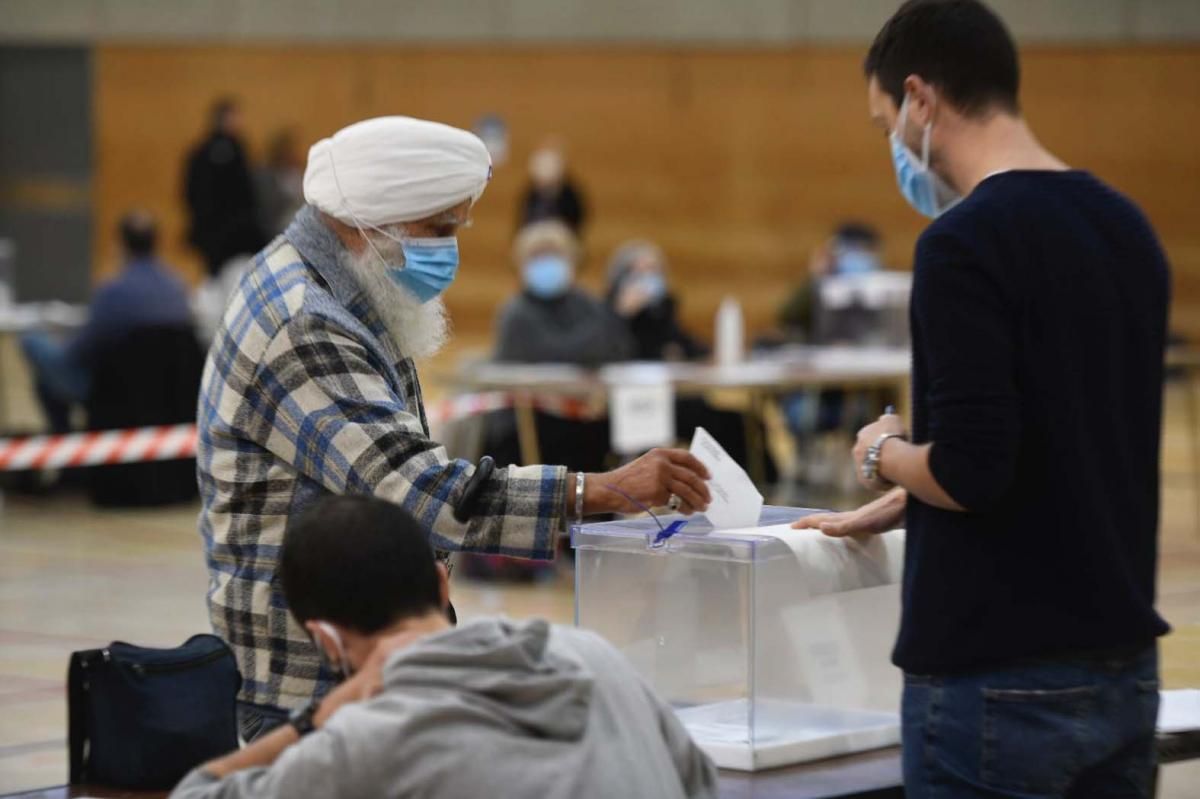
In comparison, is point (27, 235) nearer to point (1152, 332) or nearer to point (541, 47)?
point (541, 47)

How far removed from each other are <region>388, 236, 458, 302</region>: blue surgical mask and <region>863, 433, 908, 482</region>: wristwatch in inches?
32.7

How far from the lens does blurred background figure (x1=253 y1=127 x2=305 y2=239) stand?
14.5m

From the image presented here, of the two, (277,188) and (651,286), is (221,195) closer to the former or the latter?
(277,188)

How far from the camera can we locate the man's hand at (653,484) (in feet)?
8.95

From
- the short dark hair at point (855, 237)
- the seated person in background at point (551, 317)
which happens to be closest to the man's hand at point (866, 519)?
the seated person in background at point (551, 317)

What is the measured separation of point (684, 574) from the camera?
9.68 ft

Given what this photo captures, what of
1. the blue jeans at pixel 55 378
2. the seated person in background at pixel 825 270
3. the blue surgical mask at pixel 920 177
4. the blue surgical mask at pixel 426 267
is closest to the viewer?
the blue surgical mask at pixel 920 177

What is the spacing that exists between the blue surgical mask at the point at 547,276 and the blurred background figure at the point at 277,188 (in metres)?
6.10

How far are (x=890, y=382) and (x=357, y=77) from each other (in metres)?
9.32

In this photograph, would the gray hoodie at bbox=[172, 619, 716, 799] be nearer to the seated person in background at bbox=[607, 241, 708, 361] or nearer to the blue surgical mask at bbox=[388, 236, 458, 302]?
the blue surgical mask at bbox=[388, 236, 458, 302]

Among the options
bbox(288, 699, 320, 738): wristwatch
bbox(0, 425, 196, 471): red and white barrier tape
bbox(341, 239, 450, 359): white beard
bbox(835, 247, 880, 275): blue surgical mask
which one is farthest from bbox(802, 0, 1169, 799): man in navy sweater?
bbox(835, 247, 880, 275): blue surgical mask

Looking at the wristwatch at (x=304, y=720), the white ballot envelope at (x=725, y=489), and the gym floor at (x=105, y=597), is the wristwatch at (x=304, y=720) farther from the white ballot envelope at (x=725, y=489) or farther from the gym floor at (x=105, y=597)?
the gym floor at (x=105, y=597)

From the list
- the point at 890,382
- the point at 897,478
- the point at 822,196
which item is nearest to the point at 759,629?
the point at 897,478

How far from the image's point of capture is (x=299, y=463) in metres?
2.73
